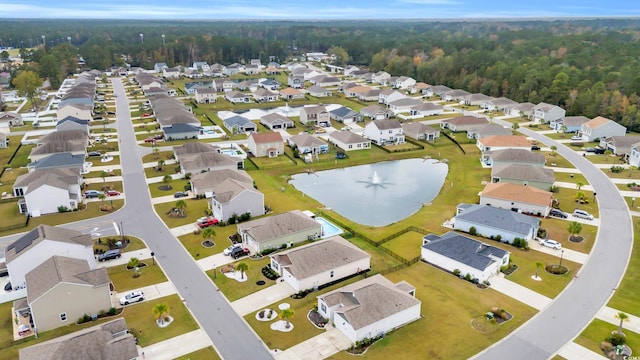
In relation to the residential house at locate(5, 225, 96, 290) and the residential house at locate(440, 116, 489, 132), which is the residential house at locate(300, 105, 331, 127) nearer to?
the residential house at locate(440, 116, 489, 132)

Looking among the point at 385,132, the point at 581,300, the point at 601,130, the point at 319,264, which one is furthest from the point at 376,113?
the point at 581,300

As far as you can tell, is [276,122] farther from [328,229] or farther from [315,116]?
[328,229]

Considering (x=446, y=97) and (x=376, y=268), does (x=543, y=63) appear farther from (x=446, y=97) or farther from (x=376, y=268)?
(x=376, y=268)

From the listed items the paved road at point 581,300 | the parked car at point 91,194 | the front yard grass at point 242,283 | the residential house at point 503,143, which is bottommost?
the parked car at point 91,194

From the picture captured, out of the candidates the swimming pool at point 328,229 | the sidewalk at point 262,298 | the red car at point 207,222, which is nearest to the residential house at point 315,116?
the swimming pool at point 328,229

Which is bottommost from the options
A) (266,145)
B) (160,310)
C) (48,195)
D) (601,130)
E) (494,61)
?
(266,145)

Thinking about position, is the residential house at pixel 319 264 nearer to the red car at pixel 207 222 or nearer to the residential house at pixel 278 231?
the residential house at pixel 278 231
